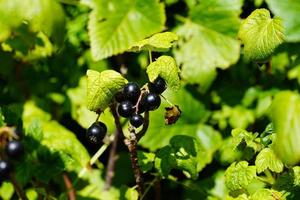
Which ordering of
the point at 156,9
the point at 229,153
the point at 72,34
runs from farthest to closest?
the point at 72,34, the point at 156,9, the point at 229,153

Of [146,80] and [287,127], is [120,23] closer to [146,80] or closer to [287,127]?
[146,80]

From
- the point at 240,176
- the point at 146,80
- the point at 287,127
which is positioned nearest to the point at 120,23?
the point at 146,80

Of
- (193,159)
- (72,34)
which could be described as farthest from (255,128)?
(72,34)

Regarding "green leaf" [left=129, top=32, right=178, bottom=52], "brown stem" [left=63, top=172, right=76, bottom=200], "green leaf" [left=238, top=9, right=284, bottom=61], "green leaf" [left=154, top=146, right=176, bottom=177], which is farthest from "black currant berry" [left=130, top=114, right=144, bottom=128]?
"brown stem" [left=63, top=172, right=76, bottom=200]

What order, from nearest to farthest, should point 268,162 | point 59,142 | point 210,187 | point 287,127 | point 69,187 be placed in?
point 287,127 → point 268,162 → point 59,142 → point 69,187 → point 210,187

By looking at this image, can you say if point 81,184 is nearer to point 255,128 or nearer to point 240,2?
point 255,128

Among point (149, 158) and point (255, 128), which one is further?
point (255, 128)

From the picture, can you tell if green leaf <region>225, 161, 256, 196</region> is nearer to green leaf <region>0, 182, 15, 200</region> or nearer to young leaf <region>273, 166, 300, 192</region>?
young leaf <region>273, 166, 300, 192</region>
